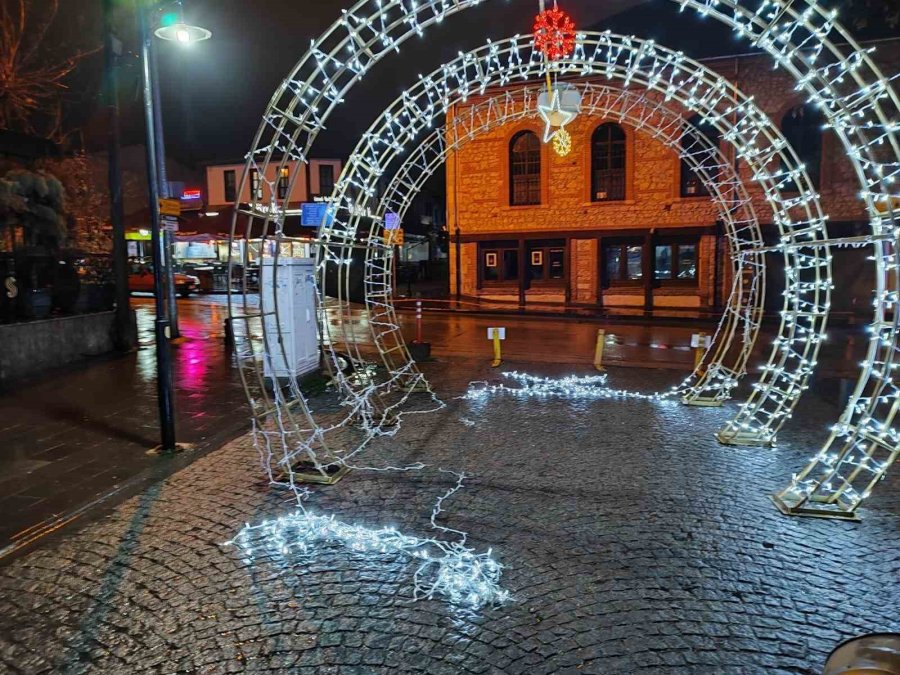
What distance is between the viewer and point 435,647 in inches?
128

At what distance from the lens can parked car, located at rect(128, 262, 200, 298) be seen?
95.8 feet

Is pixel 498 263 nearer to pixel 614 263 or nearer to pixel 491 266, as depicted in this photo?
pixel 491 266

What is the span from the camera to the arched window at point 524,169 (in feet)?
83.2

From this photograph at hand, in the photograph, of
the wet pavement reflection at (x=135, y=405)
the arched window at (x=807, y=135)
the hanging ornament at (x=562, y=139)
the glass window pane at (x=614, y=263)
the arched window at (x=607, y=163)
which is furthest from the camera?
the glass window pane at (x=614, y=263)

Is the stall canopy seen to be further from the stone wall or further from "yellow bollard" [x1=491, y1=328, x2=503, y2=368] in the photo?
"yellow bollard" [x1=491, y1=328, x2=503, y2=368]

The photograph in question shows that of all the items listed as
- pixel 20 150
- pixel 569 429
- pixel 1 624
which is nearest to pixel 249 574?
pixel 1 624

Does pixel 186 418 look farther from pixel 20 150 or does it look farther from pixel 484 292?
pixel 484 292

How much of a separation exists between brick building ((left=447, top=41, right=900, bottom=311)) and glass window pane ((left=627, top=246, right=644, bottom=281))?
0.04 metres

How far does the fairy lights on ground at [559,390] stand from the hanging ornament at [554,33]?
4.88m

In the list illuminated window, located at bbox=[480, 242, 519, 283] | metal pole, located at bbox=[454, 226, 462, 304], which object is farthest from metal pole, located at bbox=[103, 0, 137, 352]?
illuminated window, located at bbox=[480, 242, 519, 283]

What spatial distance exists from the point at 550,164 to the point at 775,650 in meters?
23.7

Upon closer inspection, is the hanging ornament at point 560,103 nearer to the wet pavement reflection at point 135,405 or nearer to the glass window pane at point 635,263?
the wet pavement reflection at point 135,405

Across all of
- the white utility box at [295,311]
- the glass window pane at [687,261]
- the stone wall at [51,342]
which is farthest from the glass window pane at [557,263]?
the stone wall at [51,342]

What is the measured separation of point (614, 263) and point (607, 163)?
419cm
